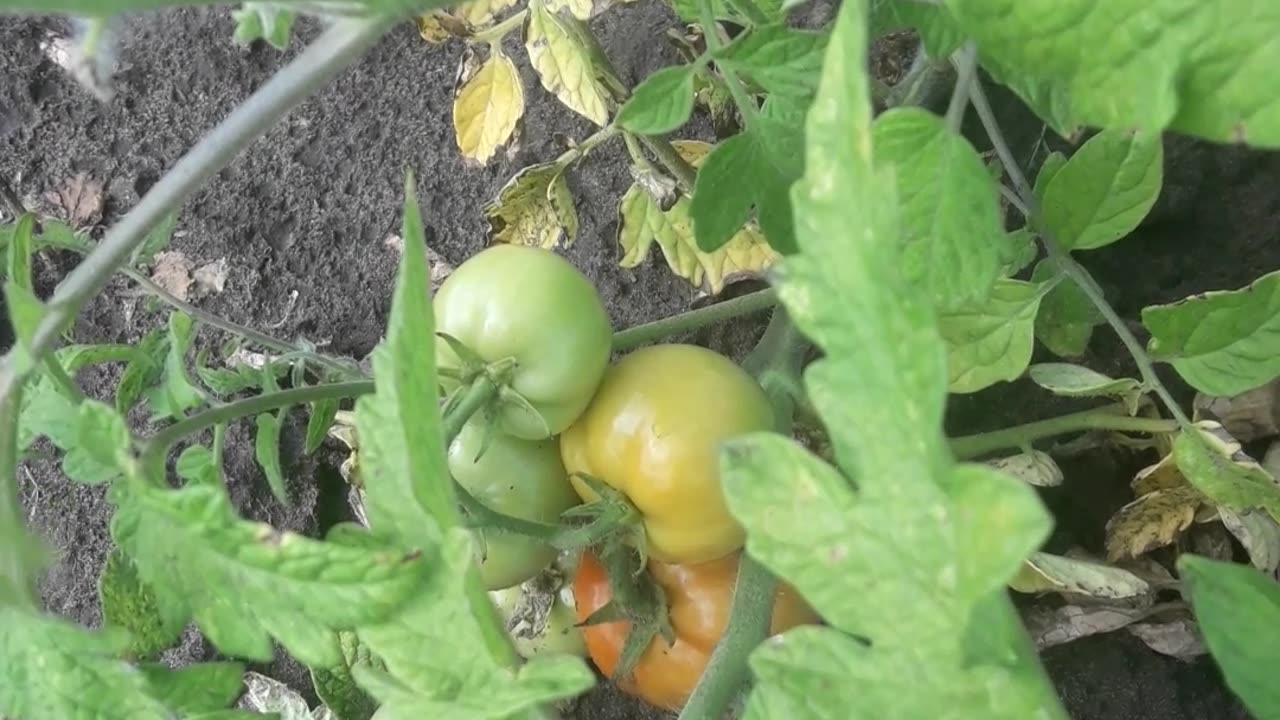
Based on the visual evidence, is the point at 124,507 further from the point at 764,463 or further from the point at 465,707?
the point at 764,463

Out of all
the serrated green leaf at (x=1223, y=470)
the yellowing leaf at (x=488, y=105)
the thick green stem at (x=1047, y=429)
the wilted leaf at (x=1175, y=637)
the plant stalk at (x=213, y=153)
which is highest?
the plant stalk at (x=213, y=153)

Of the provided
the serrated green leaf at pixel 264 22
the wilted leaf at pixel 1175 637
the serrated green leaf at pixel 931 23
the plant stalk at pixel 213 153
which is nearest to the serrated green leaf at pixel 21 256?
the plant stalk at pixel 213 153

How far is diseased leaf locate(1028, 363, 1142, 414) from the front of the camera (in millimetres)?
778

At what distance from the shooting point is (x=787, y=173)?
75 cm

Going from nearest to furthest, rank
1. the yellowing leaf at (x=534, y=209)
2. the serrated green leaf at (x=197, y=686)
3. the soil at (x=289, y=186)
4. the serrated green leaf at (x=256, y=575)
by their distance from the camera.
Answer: the serrated green leaf at (x=256, y=575)
the serrated green leaf at (x=197, y=686)
the yellowing leaf at (x=534, y=209)
the soil at (x=289, y=186)

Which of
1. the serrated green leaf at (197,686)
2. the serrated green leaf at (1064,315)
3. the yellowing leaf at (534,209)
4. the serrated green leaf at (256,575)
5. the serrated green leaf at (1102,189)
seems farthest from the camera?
the yellowing leaf at (534,209)

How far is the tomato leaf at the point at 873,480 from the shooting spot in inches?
14.0

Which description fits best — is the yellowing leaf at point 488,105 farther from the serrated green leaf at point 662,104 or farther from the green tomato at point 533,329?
the serrated green leaf at point 662,104

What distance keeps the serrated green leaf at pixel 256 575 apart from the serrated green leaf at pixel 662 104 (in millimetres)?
347

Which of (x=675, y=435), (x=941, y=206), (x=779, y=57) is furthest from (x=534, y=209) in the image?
(x=941, y=206)

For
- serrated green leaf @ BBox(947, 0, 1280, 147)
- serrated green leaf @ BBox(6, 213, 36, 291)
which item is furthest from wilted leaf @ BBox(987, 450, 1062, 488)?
serrated green leaf @ BBox(6, 213, 36, 291)

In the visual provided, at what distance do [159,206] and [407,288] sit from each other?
14cm

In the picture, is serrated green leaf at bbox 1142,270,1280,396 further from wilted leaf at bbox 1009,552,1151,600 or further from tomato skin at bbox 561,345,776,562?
tomato skin at bbox 561,345,776,562

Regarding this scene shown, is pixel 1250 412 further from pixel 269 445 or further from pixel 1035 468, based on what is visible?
pixel 269 445
